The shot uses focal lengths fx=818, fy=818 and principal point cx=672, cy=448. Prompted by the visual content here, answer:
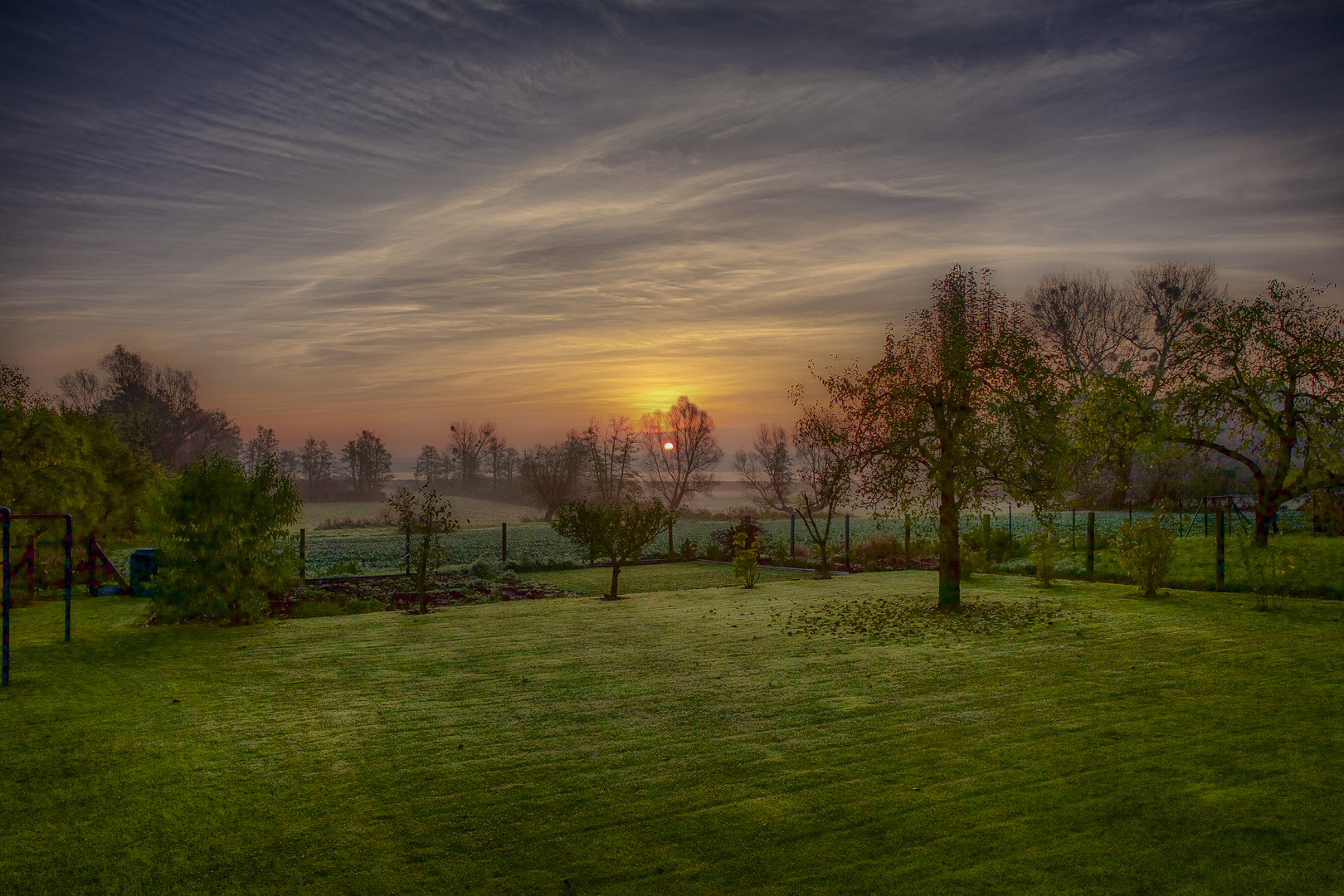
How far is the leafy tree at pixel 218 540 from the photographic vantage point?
1255 cm

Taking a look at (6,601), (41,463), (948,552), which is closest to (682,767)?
(6,601)

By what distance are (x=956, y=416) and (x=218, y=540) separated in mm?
11857

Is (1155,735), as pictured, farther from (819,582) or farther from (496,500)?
(496,500)

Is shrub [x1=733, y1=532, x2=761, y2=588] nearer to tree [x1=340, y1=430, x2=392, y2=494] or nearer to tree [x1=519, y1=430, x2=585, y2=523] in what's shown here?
tree [x1=519, y1=430, x2=585, y2=523]

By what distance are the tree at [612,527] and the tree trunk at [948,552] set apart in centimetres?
587

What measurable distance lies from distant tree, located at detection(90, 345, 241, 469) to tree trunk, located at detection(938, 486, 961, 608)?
43.3 m

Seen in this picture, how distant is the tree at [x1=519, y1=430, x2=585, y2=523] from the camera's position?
52188 millimetres

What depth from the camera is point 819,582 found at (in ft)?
64.1

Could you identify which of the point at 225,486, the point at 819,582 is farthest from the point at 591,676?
the point at 819,582

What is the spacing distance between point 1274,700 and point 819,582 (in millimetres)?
12195

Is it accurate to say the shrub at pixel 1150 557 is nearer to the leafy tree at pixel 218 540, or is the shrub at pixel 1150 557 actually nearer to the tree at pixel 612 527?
the tree at pixel 612 527

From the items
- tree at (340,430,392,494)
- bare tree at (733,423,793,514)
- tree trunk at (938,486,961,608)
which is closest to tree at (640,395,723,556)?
bare tree at (733,423,793,514)

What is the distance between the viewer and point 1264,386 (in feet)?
55.8

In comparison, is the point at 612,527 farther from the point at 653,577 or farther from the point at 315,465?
the point at 315,465
